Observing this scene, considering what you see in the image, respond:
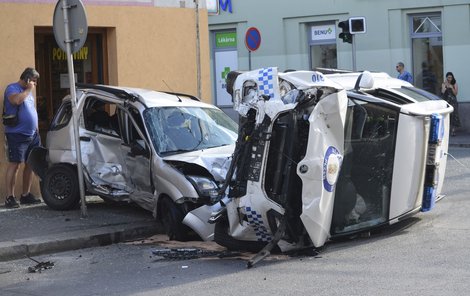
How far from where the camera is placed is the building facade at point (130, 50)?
13688 millimetres

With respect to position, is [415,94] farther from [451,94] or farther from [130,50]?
[451,94]

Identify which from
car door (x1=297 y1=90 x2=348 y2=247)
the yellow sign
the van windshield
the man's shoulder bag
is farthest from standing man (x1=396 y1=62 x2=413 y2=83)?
car door (x1=297 y1=90 x2=348 y2=247)

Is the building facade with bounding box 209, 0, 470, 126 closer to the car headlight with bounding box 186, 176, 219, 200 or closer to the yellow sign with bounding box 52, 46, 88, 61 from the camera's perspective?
the yellow sign with bounding box 52, 46, 88, 61

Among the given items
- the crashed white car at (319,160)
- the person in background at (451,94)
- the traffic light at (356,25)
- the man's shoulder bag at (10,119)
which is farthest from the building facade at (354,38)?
the crashed white car at (319,160)

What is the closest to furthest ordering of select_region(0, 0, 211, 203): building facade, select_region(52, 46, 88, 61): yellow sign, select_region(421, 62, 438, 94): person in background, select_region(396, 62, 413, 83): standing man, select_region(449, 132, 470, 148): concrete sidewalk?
select_region(0, 0, 211, 203): building facade → select_region(52, 46, 88, 61): yellow sign → select_region(449, 132, 470, 148): concrete sidewalk → select_region(396, 62, 413, 83): standing man → select_region(421, 62, 438, 94): person in background

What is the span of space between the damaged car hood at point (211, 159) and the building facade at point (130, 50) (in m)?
3.64

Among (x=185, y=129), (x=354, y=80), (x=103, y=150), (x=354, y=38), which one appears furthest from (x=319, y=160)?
(x=354, y=38)

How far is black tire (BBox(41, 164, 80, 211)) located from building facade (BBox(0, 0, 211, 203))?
45.7 inches

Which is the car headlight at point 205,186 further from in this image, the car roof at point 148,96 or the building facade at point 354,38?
the building facade at point 354,38

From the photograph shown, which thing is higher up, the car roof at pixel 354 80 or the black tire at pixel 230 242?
the car roof at pixel 354 80

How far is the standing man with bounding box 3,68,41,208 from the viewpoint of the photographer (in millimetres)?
11875

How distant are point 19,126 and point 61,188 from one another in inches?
44.1

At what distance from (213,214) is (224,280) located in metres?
1.46

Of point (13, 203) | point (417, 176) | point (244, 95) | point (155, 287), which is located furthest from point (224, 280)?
point (13, 203)
